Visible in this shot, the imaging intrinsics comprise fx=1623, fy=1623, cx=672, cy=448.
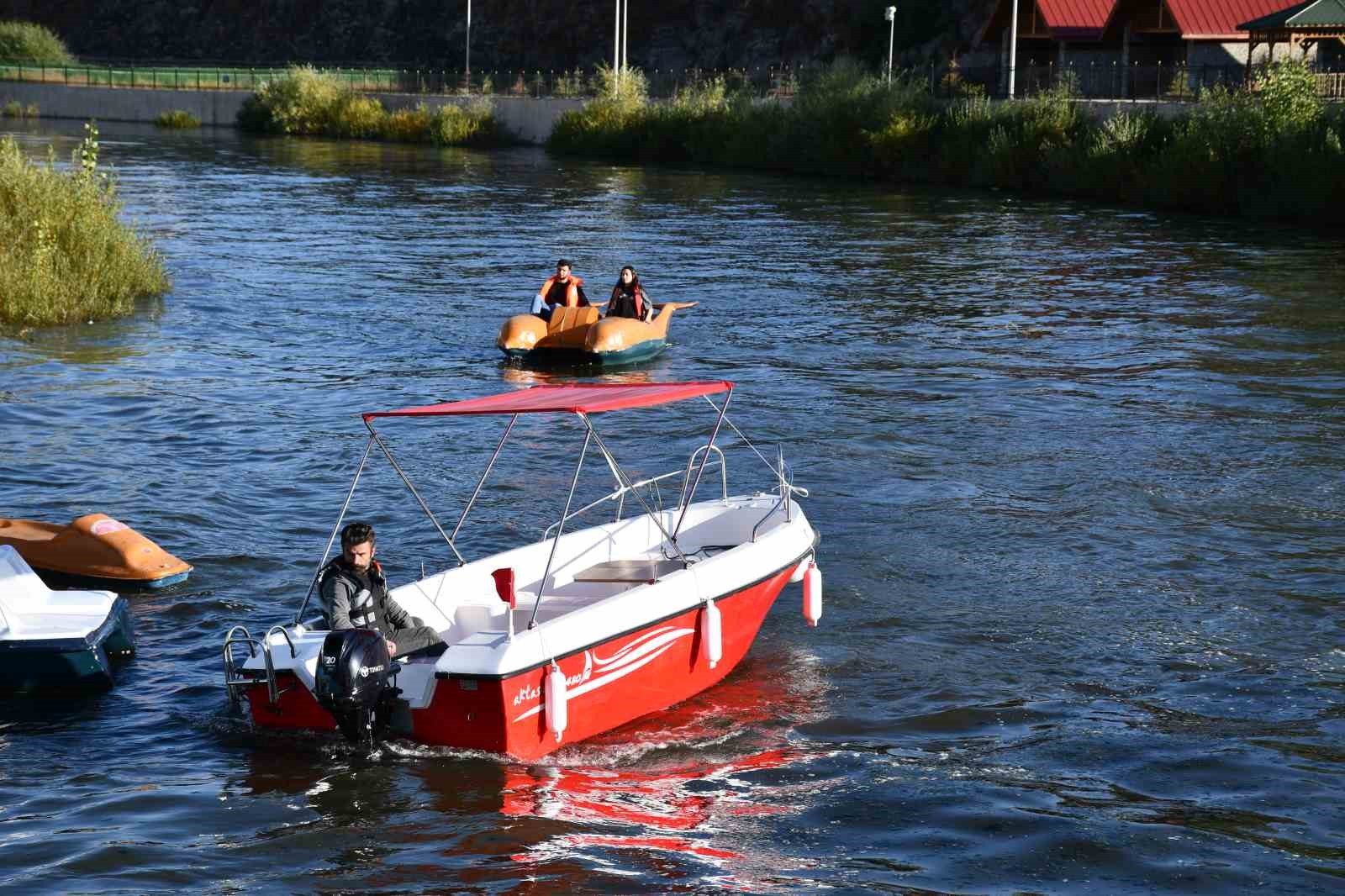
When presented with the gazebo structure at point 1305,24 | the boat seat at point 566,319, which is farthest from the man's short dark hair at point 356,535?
the gazebo structure at point 1305,24

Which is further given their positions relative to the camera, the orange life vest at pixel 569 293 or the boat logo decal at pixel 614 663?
the orange life vest at pixel 569 293

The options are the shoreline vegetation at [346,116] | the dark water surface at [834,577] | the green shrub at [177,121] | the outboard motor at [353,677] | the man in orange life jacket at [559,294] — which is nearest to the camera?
the dark water surface at [834,577]

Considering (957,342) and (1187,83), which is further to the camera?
(1187,83)

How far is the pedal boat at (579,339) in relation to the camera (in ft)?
70.5

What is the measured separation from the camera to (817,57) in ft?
266

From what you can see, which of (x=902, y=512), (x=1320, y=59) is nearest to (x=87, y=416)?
(x=902, y=512)

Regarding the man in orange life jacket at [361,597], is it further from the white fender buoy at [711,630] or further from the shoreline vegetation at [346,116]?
the shoreline vegetation at [346,116]

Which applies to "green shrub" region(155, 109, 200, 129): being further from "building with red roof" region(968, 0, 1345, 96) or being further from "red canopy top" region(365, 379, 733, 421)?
"red canopy top" region(365, 379, 733, 421)

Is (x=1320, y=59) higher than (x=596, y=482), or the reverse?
(x=1320, y=59)

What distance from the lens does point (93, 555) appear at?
1243 cm

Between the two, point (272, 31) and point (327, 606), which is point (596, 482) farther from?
point (272, 31)

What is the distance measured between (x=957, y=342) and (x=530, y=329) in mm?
6335

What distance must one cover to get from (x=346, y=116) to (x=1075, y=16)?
30.7 m

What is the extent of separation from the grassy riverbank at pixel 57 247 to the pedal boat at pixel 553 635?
42.5 feet
